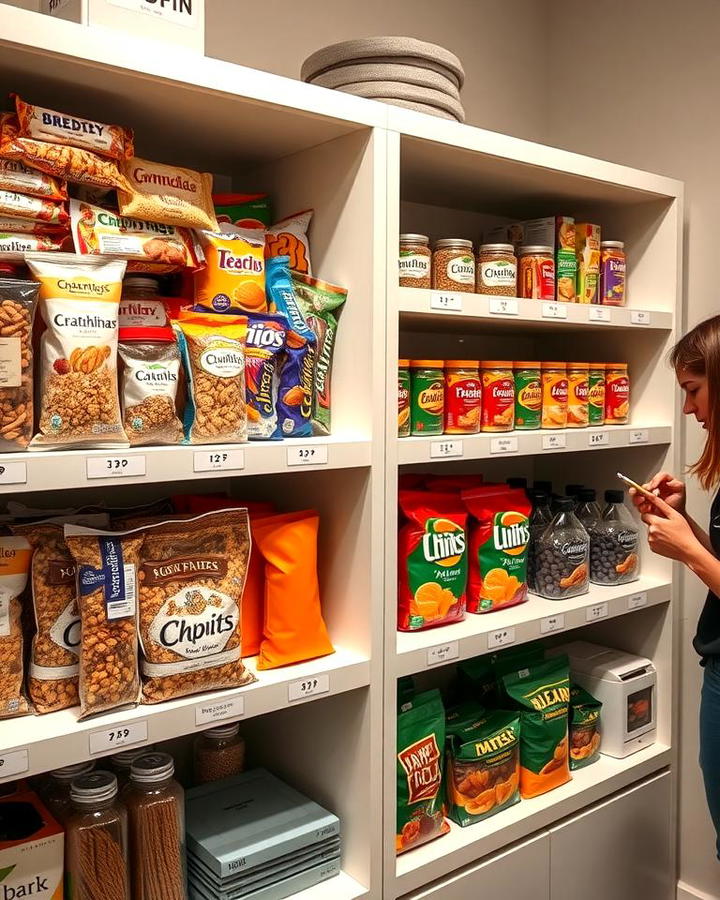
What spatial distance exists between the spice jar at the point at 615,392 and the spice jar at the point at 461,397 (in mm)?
543

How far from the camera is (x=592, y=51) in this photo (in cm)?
263

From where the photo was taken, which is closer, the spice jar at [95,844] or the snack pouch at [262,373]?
the spice jar at [95,844]

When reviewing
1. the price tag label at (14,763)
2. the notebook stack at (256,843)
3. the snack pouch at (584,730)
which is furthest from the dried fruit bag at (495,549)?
the price tag label at (14,763)

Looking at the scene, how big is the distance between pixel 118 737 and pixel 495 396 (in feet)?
3.75

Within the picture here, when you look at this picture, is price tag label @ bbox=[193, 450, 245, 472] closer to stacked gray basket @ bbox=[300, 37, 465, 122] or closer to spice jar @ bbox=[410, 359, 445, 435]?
spice jar @ bbox=[410, 359, 445, 435]

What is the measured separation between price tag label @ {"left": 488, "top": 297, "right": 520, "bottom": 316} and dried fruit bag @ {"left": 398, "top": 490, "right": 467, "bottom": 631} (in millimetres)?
466

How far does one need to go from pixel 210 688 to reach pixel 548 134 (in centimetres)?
216

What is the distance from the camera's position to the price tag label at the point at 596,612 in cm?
213

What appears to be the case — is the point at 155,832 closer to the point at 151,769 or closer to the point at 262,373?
the point at 151,769

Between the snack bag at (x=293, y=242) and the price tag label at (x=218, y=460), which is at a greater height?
the snack bag at (x=293, y=242)

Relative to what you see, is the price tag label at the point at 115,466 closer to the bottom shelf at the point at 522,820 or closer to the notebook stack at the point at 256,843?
the notebook stack at the point at 256,843

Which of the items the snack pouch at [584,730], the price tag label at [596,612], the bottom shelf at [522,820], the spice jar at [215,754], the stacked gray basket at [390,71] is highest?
the stacked gray basket at [390,71]

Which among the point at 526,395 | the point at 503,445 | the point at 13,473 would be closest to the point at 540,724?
the point at 503,445

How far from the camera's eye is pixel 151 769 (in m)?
1.50
